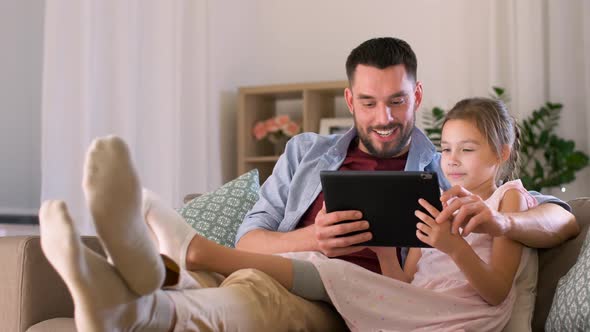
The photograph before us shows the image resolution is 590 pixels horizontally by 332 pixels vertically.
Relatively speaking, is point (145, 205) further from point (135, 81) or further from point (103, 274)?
point (135, 81)

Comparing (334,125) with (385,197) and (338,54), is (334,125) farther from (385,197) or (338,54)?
(385,197)

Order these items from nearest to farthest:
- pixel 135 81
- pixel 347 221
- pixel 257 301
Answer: pixel 257 301 < pixel 347 221 < pixel 135 81

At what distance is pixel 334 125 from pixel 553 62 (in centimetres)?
117

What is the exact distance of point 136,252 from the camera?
1.23 metres

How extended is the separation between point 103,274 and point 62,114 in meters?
2.39

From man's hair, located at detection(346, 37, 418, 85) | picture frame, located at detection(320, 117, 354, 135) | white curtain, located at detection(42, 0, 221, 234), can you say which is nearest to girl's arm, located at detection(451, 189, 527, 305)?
man's hair, located at detection(346, 37, 418, 85)

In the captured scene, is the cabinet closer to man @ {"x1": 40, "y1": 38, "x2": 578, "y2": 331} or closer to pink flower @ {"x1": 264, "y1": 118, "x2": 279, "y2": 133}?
pink flower @ {"x1": 264, "y1": 118, "x2": 279, "y2": 133}

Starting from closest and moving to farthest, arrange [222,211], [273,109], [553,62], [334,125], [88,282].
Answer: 1. [88,282]
2. [222,211]
3. [553,62]
4. [334,125]
5. [273,109]

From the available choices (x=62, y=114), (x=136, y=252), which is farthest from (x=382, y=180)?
(x=62, y=114)

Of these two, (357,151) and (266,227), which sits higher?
→ (357,151)

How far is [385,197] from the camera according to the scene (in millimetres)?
1720

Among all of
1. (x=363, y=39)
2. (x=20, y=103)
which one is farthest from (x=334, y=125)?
(x=20, y=103)

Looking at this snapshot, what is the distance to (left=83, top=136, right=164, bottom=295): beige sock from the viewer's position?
1198 mm

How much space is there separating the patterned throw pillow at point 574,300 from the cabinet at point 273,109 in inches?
101
